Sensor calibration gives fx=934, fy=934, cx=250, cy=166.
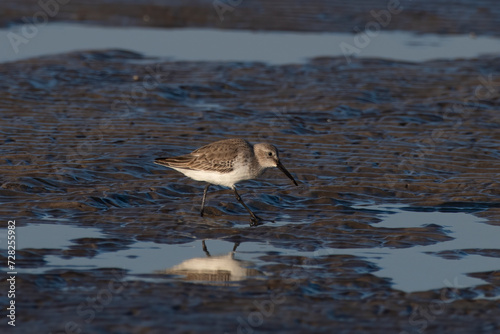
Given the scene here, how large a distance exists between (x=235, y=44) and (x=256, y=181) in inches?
457

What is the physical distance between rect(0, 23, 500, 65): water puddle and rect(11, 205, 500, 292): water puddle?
11588 millimetres

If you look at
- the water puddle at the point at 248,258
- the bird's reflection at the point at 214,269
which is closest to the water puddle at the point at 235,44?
the water puddle at the point at 248,258

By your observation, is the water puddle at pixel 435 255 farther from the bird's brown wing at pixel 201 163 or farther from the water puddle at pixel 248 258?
the bird's brown wing at pixel 201 163

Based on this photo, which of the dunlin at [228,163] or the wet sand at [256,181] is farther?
the dunlin at [228,163]

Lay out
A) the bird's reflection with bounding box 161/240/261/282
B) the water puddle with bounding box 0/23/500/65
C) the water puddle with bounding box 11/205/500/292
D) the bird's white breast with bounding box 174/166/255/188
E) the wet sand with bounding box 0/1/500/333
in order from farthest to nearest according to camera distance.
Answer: the water puddle with bounding box 0/23/500/65 < the bird's white breast with bounding box 174/166/255/188 < the water puddle with bounding box 11/205/500/292 < the bird's reflection with bounding box 161/240/261/282 < the wet sand with bounding box 0/1/500/333

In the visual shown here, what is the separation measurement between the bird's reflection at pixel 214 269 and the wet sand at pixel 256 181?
13cm

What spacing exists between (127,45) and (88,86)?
527 cm

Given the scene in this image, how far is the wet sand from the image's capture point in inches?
350

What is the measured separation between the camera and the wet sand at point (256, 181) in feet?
29.1

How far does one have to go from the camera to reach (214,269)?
10.1 meters

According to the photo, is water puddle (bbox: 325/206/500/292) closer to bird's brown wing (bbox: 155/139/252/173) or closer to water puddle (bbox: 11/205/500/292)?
water puddle (bbox: 11/205/500/292)

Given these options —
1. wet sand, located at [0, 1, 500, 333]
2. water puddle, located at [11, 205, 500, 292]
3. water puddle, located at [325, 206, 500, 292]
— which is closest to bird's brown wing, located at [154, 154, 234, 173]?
wet sand, located at [0, 1, 500, 333]

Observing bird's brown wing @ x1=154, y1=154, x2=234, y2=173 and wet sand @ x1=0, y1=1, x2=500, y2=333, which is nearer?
wet sand @ x1=0, y1=1, x2=500, y2=333

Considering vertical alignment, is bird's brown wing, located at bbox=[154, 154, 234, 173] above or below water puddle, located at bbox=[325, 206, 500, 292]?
above
